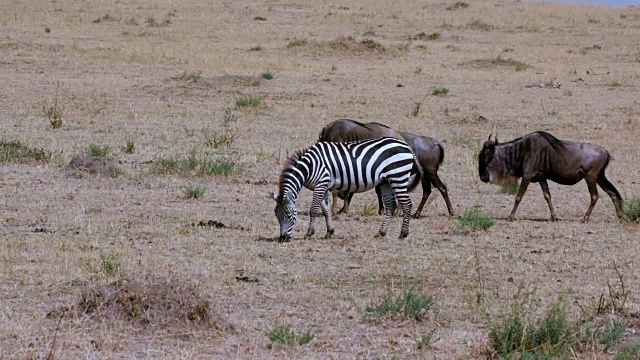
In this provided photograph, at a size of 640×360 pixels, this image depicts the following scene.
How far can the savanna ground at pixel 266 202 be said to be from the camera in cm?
735

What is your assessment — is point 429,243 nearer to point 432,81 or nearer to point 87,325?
point 87,325

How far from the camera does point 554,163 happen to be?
42.3 ft

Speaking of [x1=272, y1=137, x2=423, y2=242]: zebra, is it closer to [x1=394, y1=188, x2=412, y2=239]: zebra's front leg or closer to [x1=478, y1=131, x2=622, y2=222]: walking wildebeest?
[x1=394, y1=188, x2=412, y2=239]: zebra's front leg

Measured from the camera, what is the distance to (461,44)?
3512 centimetres

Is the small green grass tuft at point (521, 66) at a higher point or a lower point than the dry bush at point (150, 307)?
lower

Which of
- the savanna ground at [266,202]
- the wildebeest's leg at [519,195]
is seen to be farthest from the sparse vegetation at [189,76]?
the wildebeest's leg at [519,195]

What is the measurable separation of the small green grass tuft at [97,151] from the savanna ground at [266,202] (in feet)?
0.67

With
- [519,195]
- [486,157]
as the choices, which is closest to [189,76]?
[486,157]

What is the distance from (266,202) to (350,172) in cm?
223

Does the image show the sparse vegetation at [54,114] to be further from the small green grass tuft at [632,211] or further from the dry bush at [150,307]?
the dry bush at [150,307]

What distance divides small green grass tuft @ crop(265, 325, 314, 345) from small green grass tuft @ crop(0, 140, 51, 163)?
8.92 meters

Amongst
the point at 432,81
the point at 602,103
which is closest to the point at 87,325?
the point at 602,103

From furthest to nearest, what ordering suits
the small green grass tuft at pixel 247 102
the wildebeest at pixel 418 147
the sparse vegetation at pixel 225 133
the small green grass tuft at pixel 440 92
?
1. the small green grass tuft at pixel 440 92
2. the small green grass tuft at pixel 247 102
3. the sparse vegetation at pixel 225 133
4. the wildebeest at pixel 418 147

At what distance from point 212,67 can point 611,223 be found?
16.5 m
